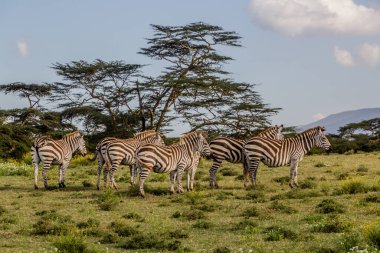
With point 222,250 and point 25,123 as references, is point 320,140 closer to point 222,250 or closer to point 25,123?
Result: point 222,250

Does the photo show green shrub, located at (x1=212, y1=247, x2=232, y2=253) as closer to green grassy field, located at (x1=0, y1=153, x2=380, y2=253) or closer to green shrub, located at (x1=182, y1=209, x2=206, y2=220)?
green grassy field, located at (x1=0, y1=153, x2=380, y2=253)

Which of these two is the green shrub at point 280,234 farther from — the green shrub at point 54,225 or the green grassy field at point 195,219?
the green shrub at point 54,225

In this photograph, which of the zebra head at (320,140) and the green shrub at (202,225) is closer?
the green shrub at (202,225)

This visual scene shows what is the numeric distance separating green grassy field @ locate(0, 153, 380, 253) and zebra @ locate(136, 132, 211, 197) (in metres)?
0.95

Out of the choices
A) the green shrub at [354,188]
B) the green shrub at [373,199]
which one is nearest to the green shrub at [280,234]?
the green shrub at [373,199]

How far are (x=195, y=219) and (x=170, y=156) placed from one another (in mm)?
4827

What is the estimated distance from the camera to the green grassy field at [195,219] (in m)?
11.9

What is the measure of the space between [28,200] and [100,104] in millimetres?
31222

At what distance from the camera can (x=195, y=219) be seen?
15.5m

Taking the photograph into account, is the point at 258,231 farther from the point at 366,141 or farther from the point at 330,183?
the point at 366,141

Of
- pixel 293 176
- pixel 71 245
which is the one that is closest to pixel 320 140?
pixel 293 176

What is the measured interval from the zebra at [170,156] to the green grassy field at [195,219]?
37.5 inches

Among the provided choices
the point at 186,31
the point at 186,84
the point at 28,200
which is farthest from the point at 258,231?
the point at 186,31

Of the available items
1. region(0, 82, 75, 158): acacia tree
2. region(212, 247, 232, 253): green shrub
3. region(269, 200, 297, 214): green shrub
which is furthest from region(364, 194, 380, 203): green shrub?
region(0, 82, 75, 158): acacia tree
